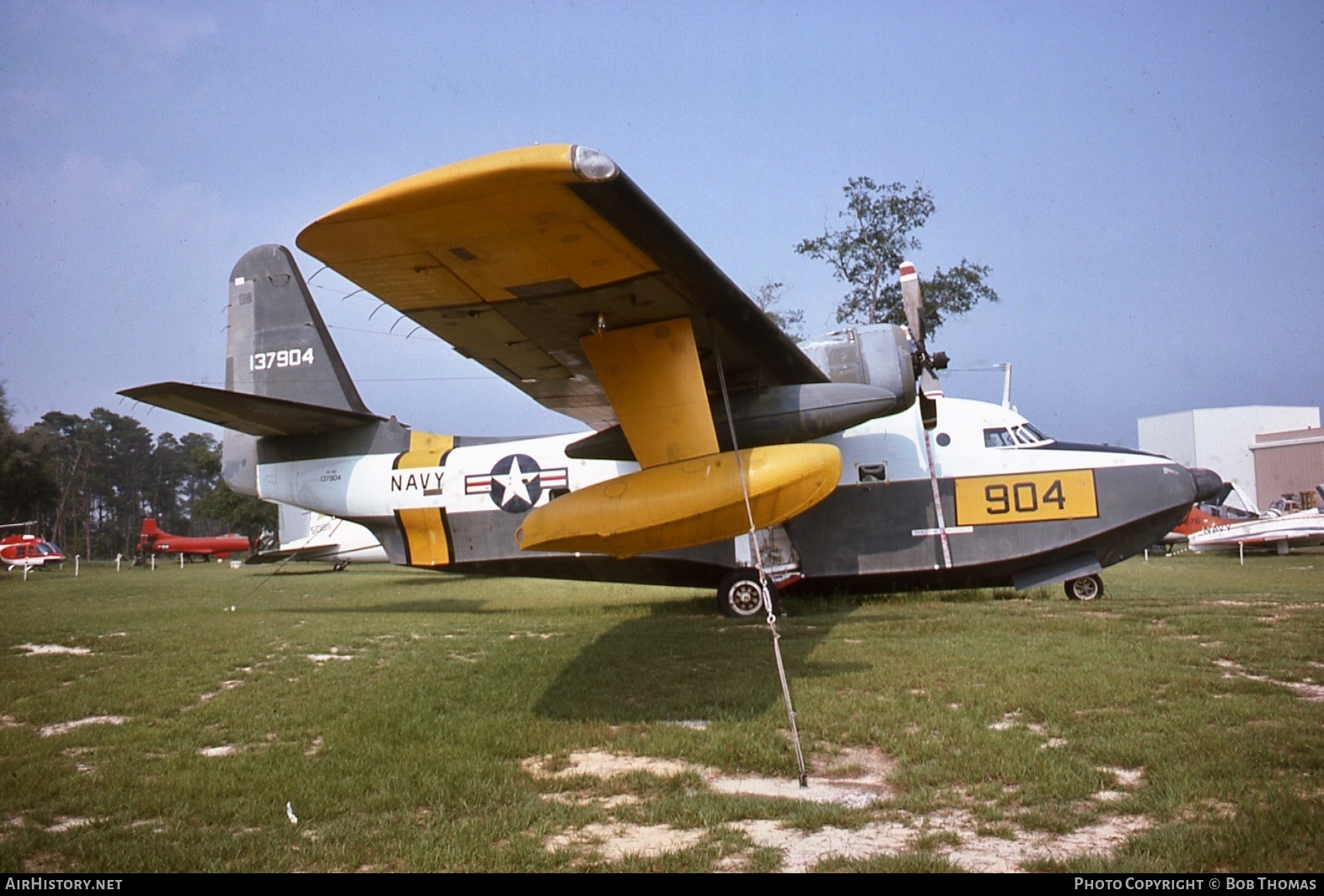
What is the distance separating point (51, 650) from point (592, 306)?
7993 mm

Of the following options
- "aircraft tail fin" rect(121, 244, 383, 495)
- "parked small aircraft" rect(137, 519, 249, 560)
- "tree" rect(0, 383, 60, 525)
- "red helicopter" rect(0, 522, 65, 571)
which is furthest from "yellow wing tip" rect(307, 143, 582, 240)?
"parked small aircraft" rect(137, 519, 249, 560)

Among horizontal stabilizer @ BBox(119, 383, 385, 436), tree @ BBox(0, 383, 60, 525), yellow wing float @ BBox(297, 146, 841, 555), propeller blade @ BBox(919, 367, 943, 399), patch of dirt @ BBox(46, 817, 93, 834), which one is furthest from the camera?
tree @ BBox(0, 383, 60, 525)

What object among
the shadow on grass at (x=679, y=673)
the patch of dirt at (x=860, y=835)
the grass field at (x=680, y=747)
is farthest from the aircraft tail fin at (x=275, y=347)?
the patch of dirt at (x=860, y=835)

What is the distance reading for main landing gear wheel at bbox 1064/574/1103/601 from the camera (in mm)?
12094

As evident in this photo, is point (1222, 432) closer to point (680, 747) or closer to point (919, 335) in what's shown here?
point (919, 335)

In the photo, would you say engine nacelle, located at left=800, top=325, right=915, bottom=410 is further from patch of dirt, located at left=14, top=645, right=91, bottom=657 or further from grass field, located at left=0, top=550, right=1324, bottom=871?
patch of dirt, located at left=14, top=645, right=91, bottom=657

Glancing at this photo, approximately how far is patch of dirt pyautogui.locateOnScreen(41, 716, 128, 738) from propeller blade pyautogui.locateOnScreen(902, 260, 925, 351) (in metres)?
9.15

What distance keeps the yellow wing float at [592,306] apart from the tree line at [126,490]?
175 feet

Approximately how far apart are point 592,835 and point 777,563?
8225 millimetres

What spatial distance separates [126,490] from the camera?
85.3 metres

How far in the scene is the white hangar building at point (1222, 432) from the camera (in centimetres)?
6266

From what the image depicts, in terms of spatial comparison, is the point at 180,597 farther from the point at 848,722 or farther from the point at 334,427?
the point at 848,722

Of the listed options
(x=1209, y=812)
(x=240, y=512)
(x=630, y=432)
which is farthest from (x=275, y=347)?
(x=240, y=512)

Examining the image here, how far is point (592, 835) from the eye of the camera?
3869 mm
